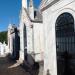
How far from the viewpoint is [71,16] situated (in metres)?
10.3

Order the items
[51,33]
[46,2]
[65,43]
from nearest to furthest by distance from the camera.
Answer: [65,43] < [51,33] < [46,2]

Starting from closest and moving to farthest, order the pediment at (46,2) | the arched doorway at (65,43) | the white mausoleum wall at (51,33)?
the arched doorway at (65,43), the white mausoleum wall at (51,33), the pediment at (46,2)

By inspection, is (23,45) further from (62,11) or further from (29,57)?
(62,11)

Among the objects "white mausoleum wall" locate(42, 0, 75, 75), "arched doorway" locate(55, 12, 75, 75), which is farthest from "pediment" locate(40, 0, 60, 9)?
"arched doorway" locate(55, 12, 75, 75)

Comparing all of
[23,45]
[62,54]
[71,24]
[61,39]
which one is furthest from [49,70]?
[23,45]

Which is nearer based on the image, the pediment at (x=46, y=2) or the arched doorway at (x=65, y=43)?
the arched doorway at (x=65, y=43)

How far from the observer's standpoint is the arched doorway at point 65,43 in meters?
10.4

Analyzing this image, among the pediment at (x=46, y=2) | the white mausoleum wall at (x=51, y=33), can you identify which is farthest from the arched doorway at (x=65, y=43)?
the pediment at (x=46, y=2)

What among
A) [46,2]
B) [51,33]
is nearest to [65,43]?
[51,33]

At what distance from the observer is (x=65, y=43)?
1091 centimetres

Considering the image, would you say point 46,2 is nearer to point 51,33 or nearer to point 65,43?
point 51,33

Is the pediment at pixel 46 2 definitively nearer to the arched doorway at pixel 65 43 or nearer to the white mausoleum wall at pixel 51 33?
the white mausoleum wall at pixel 51 33

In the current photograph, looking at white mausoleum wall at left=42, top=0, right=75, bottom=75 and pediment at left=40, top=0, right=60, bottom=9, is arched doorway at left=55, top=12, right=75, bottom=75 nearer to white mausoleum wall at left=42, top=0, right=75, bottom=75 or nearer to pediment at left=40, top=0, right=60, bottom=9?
white mausoleum wall at left=42, top=0, right=75, bottom=75

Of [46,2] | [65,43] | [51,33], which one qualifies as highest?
[46,2]
